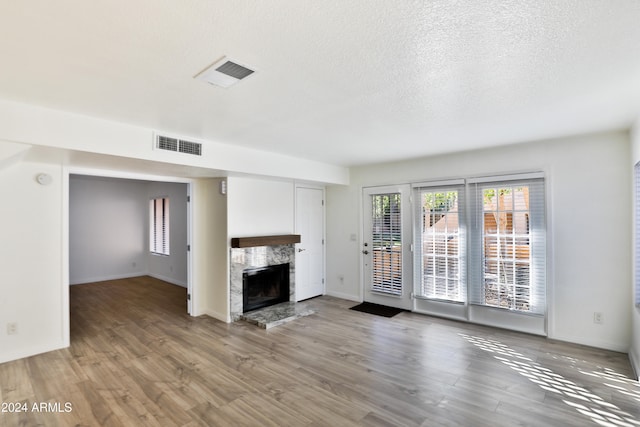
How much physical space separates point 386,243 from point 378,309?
1.13 meters

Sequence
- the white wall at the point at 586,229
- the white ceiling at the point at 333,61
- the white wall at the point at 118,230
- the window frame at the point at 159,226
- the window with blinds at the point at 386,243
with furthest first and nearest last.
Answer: the window frame at the point at 159,226 → the white wall at the point at 118,230 → the window with blinds at the point at 386,243 → the white wall at the point at 586,229 → the white ceiling at the point at 333,61

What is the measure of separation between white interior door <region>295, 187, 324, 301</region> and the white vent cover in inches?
94.4

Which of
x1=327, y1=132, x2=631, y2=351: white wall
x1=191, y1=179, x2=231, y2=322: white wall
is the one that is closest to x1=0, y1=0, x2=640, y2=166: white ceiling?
x1=327, y1=132, x2=631, y2=351: white wall

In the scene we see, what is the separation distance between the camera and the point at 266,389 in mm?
2836

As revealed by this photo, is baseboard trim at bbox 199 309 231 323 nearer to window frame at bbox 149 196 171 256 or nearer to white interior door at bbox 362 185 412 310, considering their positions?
white interior door at bbox 362 185 412 310

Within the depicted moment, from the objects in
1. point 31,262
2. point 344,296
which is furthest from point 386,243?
point 31,262

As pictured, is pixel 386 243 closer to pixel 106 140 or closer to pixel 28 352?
pixel 106 140

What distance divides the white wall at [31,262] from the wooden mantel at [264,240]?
211 centimetres

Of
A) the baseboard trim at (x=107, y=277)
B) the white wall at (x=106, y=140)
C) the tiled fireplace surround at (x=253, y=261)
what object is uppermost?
the white wall at (x=106, y=140)

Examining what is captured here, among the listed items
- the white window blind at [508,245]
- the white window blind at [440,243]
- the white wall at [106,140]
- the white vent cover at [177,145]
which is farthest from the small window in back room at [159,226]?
the white window blind at [508,245]

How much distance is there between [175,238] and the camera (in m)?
7.39

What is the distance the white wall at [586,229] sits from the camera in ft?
11.6

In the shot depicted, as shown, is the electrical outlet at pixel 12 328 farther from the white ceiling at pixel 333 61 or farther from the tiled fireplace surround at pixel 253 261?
the white ceiling at pixel 333 61

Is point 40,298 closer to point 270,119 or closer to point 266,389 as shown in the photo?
point 266,389
